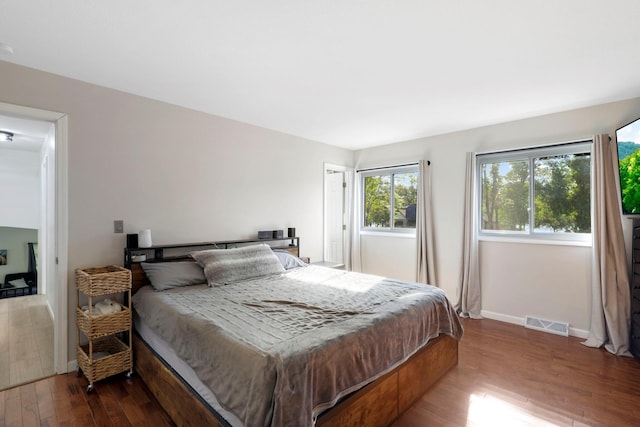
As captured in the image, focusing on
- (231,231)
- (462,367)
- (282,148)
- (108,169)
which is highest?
(282,148)

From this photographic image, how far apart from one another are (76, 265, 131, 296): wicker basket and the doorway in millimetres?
3281

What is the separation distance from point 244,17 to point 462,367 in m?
3.18

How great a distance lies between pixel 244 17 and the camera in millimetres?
1790

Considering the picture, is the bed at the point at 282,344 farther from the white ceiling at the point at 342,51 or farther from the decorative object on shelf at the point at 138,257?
the white ceiling at the point at 342,51

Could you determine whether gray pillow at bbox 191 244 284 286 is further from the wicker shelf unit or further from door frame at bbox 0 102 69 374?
door frame at bbox 0 102 69 374

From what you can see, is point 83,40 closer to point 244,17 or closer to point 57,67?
point 57,67

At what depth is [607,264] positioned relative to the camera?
3014 mm

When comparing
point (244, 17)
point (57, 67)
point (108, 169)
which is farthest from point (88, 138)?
point (244, 17)

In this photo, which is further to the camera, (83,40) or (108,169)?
(108,169)

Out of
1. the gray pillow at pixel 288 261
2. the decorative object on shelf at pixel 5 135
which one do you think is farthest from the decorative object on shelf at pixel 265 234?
the decorative object on shelf at pixel 5 135

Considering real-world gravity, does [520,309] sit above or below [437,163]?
below

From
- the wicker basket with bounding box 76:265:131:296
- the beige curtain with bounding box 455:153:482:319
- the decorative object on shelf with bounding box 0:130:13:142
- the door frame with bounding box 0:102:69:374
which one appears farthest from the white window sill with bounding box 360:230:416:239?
the decorative object on shelf with bounding box 0:130:13:142

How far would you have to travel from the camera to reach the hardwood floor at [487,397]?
1.97 metres

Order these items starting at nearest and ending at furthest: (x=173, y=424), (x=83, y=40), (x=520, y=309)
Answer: (x=173, y=424)
(x=83, y=40)
(x=520, y=309)
